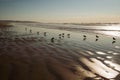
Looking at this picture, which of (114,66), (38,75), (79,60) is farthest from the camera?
(79,60)

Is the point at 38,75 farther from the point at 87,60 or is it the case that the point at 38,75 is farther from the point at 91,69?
the point at 87,60

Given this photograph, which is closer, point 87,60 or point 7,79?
point 7,79

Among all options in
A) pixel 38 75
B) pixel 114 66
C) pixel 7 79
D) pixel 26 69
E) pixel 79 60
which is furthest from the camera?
pixel 79 60

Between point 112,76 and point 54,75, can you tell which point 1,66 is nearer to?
point 54,75

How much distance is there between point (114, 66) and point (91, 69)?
1338 millimetres

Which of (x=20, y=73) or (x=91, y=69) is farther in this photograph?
(x=91, y=69)

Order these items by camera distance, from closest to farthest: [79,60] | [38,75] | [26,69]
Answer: [38,75] → [26,69] → [79,60]

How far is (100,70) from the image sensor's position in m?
7.21

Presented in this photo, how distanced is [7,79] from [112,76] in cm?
391

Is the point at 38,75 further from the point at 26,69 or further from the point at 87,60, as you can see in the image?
the point at 87,60

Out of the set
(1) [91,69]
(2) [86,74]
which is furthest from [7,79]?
(1) [91,69]

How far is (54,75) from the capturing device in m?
6.45

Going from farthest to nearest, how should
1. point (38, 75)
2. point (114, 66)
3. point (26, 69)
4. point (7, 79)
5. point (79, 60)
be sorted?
point (79, 60) → point (114, 66) → point (26, 69) → point (38, 75) → point (7, 79)

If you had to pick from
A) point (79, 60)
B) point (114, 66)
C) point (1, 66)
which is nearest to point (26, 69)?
point (1, 66)
